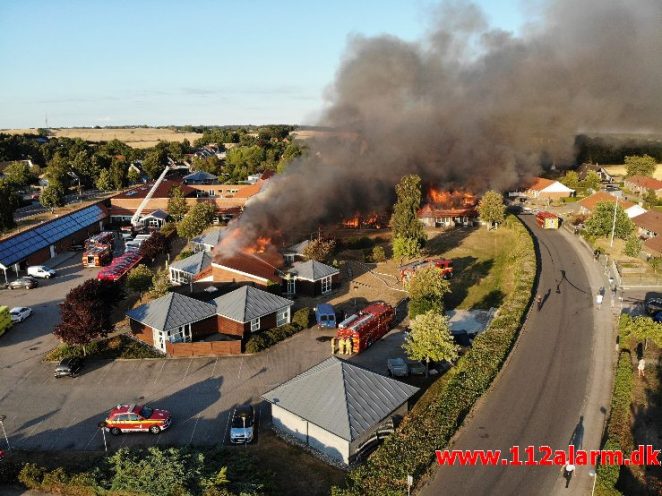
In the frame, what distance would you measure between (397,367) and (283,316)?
768 cm

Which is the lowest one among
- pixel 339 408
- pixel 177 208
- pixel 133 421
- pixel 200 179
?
pixel 133 421

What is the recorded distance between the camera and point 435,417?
54.2 ft

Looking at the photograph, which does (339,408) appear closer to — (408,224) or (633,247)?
(408,224)

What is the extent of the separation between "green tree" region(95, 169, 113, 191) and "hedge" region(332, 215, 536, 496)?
6276cm

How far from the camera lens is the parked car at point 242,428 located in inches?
676

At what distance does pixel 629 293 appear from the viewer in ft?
99.4

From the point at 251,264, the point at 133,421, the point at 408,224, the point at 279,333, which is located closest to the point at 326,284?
the point at 251,264

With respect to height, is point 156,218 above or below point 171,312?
above

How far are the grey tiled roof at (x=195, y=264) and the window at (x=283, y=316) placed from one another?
27.7 feet

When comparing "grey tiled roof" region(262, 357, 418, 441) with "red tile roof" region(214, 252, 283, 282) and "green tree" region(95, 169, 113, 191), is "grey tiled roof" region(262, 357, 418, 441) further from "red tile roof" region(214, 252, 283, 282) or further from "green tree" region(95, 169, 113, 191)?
"green tree" region(95, 169, 113, 191)

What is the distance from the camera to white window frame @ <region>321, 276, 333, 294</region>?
31578 mm

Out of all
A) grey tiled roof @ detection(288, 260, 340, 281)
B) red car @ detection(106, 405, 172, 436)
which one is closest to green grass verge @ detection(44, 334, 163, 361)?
red car @ detection(106, 405, 172, 436)

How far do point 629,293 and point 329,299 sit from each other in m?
18.4

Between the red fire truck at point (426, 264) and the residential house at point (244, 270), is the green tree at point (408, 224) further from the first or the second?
the residential house at point (244, 270)
